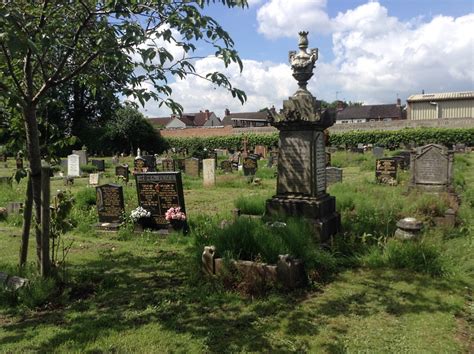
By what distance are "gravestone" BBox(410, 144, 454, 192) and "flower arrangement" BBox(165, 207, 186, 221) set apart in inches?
298

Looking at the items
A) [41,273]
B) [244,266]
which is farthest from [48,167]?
[244,266]

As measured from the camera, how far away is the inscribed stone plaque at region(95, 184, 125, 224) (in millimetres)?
9633

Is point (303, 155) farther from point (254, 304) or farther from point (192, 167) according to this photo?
point (192, 167)

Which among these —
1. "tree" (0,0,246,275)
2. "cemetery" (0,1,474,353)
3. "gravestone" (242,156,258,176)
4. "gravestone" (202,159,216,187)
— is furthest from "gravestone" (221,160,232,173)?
"tree" (0,0,246,275)

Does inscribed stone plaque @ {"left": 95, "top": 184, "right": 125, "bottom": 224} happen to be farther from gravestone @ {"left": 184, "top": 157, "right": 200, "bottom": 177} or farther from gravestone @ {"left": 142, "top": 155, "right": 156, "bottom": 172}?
gravestone @ {"left": 184, "top": 157, "right": 200, "bottom": 177}

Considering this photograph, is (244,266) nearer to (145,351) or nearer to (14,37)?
(145,351)

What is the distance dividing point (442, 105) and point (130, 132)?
4570 cm

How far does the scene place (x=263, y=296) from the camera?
5.15 m

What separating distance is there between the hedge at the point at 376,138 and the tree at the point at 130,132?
18.3 ft

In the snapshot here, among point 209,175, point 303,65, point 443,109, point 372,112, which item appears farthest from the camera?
point 372,112

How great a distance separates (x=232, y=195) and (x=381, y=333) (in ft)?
35.9

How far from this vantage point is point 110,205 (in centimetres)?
973

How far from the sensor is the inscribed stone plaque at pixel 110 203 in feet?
31.6

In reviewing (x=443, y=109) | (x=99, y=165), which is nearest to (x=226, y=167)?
(x=99, y=165)
